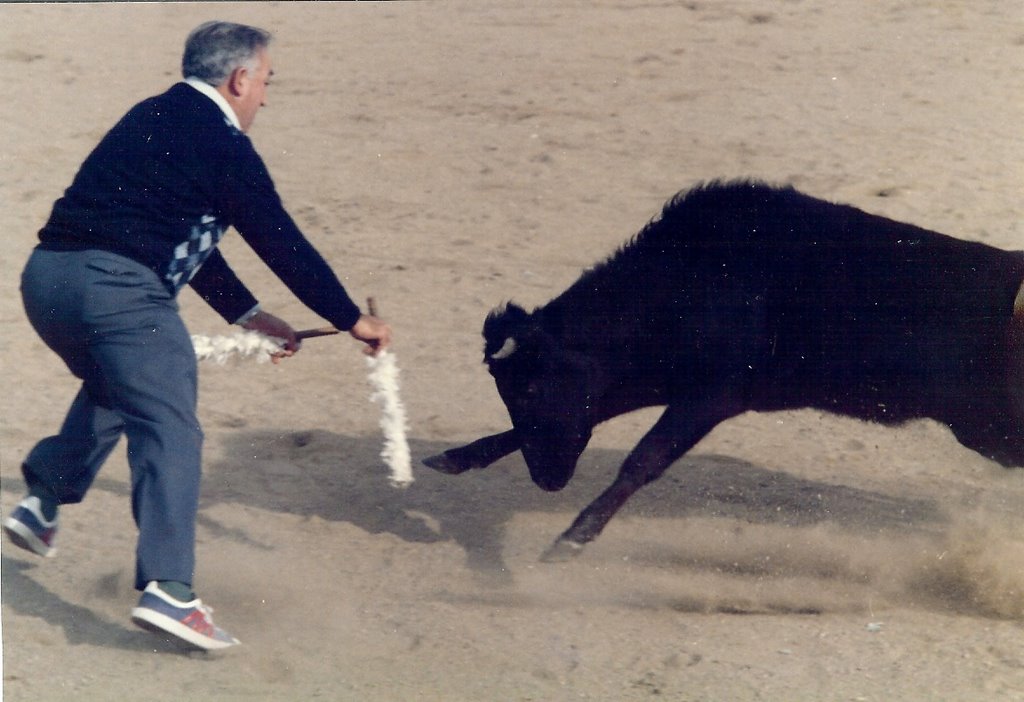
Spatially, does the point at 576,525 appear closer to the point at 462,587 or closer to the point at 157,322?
the point at 462,587

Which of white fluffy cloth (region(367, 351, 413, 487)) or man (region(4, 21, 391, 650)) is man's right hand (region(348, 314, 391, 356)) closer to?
man (region(4, 21, 391, 650))

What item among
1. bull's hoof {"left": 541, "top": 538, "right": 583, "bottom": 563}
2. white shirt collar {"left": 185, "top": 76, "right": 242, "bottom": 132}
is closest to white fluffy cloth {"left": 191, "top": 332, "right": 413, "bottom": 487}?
bull's hoof {"left": 541, "top": 538, "right": 583, "bottom": 563}

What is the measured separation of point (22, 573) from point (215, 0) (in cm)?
690

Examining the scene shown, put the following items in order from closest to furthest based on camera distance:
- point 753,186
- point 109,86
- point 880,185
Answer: point 753,186 → point 880,185 → point 109,86

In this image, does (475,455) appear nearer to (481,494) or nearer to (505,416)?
(481,494)

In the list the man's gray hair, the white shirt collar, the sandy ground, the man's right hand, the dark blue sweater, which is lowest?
the sandy ground

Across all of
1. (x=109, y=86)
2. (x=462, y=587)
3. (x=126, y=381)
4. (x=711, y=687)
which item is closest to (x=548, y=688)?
(x=711, y=687)

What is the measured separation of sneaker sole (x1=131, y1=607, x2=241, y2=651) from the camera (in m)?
4.15

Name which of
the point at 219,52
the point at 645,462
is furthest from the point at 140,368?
the point at 645,462

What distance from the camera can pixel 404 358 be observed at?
7.27 m

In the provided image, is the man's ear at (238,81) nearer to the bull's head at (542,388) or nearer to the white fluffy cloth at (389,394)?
the white fluffy cloth at (389,394)

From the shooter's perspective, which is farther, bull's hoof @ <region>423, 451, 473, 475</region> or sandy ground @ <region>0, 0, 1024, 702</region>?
bull's hoof @ <region>423, 451, 473, 475</region>

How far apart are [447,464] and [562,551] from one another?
93 cm

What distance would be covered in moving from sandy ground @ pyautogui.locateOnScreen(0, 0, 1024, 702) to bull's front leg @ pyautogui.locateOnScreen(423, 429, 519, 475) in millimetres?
206
